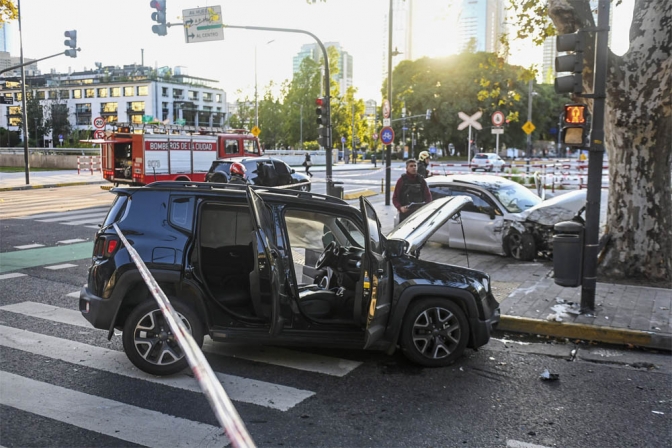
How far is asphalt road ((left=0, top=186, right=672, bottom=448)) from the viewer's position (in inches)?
166

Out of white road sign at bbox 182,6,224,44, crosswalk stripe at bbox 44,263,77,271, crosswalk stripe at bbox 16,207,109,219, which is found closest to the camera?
crosswalk stripe at bbox 44,263,77,271

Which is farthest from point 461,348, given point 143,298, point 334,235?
point 143,298

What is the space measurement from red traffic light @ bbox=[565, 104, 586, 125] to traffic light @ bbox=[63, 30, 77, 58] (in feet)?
67.9

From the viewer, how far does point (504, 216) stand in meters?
11.3

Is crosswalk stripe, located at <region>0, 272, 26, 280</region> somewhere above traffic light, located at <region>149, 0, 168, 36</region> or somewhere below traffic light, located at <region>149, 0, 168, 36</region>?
below

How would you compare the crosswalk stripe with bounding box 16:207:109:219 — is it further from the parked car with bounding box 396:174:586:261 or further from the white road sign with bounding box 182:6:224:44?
the parked car with bounding box 396:174:586:261

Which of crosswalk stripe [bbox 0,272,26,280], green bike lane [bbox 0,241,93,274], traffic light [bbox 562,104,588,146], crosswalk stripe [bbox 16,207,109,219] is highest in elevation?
traffic light [bbox 562,104,588,146]

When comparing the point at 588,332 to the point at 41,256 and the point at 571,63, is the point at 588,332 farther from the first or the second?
the point at 41,256

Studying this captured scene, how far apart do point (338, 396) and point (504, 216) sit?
23.8ft

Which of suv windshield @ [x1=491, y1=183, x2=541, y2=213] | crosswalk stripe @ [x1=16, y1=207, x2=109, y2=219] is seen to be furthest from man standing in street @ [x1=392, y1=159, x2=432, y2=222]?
crosswalk stripe @ [x1=16, y1=207, x2=109, y2=219]

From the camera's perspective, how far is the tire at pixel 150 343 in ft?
17.5

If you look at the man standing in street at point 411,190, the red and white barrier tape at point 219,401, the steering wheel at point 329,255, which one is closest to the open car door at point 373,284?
the steering wheel at point 329,255

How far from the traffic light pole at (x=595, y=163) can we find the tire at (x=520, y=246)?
335 centimetres

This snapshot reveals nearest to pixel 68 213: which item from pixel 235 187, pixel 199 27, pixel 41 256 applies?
pixel 199 27
